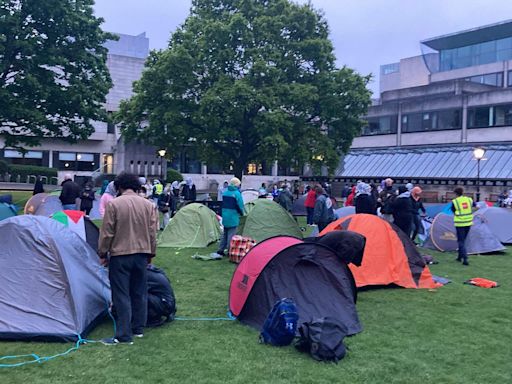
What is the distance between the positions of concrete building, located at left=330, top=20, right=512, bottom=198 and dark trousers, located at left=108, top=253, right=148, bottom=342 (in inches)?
1354

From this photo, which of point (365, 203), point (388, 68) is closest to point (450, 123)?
point (365, 203)

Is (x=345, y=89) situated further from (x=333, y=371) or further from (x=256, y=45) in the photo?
(x=333, y=371)

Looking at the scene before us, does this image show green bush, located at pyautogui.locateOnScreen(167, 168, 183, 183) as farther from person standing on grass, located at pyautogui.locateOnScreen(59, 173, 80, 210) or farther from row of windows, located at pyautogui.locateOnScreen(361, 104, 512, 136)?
person standing on grass, located at pyautogui.locateOnScreen(59, 173, 80, 210)

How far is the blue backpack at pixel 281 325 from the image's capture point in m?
5.81

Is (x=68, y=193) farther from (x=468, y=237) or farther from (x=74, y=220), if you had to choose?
(x=468, y=237)

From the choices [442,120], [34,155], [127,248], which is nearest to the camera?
[127,248]

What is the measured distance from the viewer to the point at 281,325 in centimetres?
583

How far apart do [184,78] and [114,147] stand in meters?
29.2

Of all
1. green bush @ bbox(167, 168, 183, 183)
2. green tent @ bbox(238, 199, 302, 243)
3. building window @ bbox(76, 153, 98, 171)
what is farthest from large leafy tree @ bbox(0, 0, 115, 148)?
building window @ bbox(76, 153, 98, 171)

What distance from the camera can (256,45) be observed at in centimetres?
2292

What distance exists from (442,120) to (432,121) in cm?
100

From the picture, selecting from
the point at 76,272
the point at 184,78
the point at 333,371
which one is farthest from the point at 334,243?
the point at 184,78

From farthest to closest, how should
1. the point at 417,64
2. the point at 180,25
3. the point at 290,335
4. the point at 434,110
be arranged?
the point at 417,64, the point at 434,110, the point at 180,25, the point at 290,335

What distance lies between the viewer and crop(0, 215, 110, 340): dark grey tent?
580 centimetres
